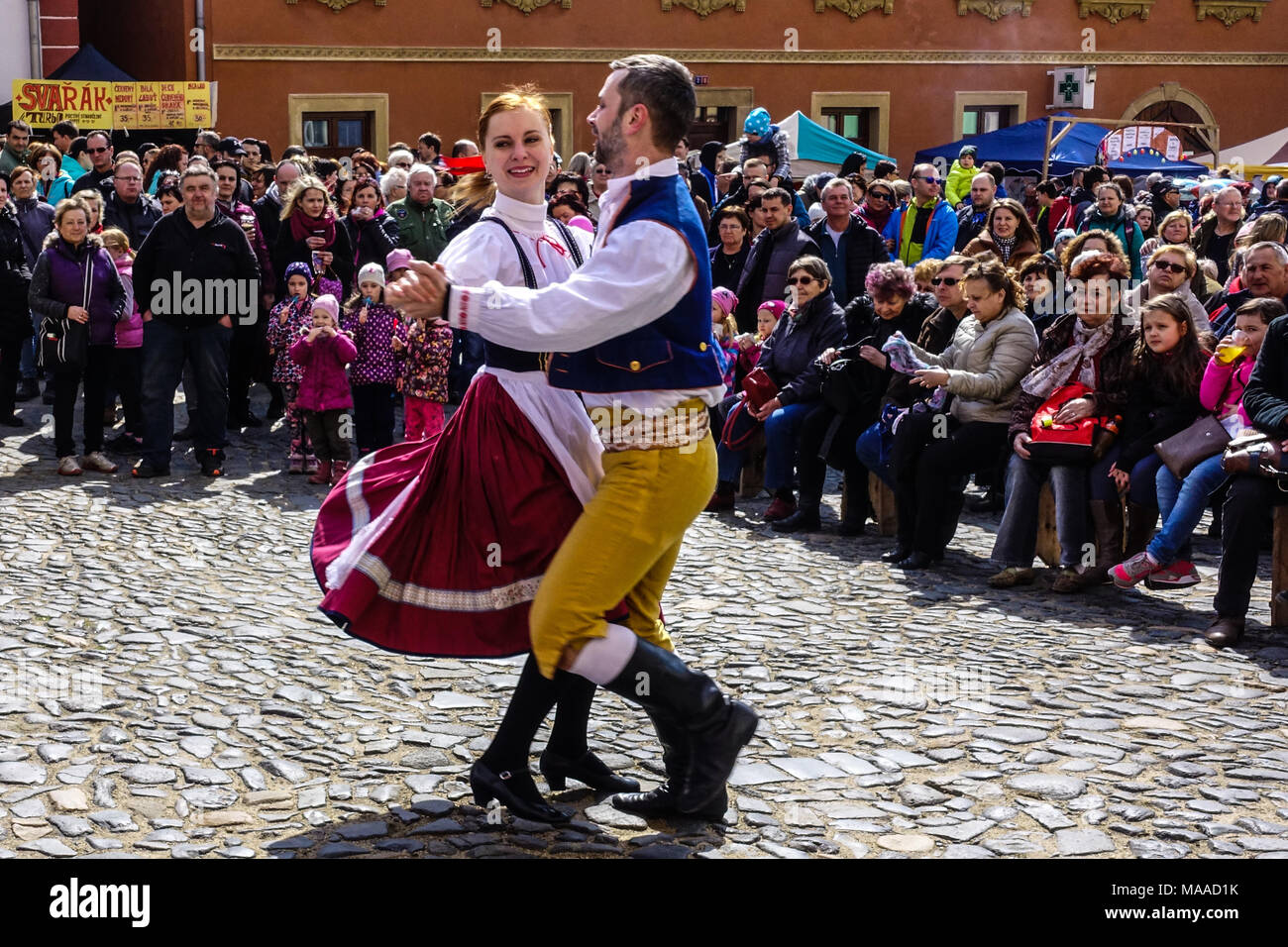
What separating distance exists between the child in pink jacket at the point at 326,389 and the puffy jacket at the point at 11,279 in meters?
2.83

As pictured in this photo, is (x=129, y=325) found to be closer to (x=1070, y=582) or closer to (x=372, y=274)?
(x=372, y=274)

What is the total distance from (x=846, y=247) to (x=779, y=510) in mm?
3556

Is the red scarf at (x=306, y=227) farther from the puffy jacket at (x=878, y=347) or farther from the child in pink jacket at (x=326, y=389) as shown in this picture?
the puffy jacket at (x=878, y=347)

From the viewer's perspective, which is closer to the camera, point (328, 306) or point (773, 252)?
point (328, 306)

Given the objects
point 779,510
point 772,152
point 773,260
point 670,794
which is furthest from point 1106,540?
point 772,152

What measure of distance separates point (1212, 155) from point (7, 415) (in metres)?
21.9

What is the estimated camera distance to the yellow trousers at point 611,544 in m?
4.07

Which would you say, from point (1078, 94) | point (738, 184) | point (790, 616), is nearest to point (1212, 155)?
point (1078, 94)

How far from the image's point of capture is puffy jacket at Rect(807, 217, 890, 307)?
12.2 m

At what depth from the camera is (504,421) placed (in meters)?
4.36

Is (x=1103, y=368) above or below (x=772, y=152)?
below

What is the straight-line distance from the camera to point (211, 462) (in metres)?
10.4

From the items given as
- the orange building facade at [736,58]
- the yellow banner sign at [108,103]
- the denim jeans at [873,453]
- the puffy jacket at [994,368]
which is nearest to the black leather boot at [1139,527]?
the puffy jacket at [994,368]

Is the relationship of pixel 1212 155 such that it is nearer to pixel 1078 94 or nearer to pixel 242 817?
pixel 1078 94
